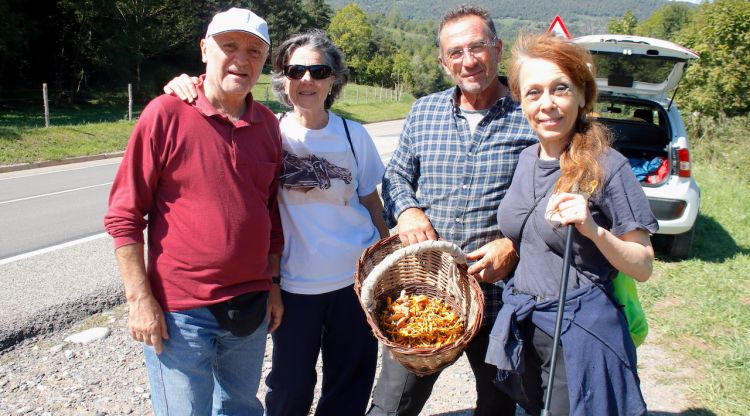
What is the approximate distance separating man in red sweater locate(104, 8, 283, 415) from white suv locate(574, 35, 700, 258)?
3971mm

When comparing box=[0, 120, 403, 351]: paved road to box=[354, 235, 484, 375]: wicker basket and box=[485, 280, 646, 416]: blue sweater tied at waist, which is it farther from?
box=[485, 280, 646, 416]: blue sweater tied at waist

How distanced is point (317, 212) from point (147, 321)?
2.83 ft

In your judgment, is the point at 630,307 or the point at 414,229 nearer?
the point at 630,307

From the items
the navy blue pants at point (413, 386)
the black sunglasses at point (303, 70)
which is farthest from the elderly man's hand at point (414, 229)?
the black sunglasses at point (303, 70)

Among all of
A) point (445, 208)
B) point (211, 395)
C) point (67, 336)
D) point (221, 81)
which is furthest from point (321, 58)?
point (67, 336)

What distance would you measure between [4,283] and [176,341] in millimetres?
3716

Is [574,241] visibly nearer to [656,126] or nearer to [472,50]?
[472,50]

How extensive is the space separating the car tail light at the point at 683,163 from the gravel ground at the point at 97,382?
8.25 ft

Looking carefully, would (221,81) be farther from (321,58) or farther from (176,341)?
(176,341)

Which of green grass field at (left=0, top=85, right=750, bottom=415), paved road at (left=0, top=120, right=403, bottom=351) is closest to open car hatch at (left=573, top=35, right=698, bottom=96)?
green grass field at (left=0, top=85, right=750, bottom=415)

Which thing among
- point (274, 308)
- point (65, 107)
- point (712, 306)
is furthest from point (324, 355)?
point (65, 107)

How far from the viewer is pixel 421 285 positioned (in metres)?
2.50

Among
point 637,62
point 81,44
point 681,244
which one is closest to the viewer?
point 681,244

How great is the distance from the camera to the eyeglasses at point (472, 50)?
238cm
